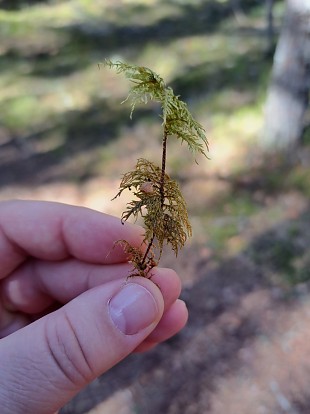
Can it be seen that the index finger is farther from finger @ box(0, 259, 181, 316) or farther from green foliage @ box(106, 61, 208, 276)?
green foliage @ box(106, 61, 208, 276)

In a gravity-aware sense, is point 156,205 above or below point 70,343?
above

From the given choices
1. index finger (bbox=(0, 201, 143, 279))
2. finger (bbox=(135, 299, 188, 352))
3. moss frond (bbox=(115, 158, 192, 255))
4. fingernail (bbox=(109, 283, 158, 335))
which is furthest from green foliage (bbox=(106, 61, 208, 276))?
finger (bbox=(135, 299, 188, 352))

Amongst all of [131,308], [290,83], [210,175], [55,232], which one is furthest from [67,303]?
[290,83]

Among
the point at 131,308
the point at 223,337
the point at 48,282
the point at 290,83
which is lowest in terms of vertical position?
the point at 131,308

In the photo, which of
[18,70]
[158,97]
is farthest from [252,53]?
[158,97]

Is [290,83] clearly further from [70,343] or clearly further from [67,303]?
[70,343]

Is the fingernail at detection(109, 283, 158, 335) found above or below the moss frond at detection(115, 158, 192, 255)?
below

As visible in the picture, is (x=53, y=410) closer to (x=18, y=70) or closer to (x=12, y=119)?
(x=12, y=119)
